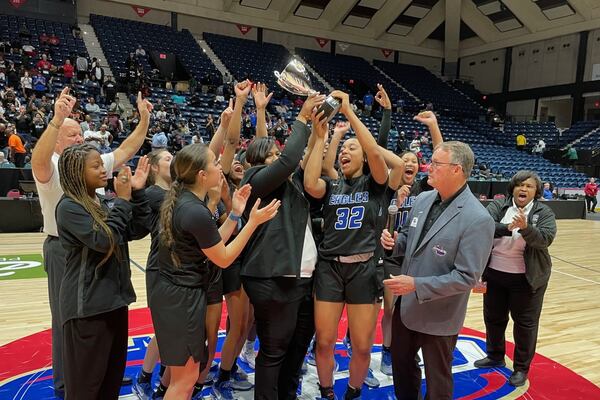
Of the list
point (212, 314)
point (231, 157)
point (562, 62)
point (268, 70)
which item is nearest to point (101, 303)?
point (212, 314)

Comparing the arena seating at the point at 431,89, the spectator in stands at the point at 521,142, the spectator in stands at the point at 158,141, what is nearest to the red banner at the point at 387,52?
the arena seating at the point at 431,89

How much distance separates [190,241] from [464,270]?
1.26 metres

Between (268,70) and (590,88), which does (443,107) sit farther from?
(268,70)

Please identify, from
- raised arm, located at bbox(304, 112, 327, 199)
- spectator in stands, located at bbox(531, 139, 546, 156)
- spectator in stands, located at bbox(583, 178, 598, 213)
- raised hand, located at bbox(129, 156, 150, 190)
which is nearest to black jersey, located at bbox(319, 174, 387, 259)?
raised arm, located at bbox(304, 112, 327, 199)

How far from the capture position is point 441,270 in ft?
7.41

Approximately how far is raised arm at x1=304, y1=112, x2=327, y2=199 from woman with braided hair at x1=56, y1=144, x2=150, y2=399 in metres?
0.93

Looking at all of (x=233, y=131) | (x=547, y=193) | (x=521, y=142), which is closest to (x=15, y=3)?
(x=233, y=131)

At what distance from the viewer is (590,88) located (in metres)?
21.1

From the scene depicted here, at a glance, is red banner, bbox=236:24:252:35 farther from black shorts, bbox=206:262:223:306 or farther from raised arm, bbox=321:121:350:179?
black shorts, bbox=206:262:223:306

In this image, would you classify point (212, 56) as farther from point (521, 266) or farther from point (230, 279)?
point (521, 266)

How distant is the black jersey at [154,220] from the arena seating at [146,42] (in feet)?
49.8

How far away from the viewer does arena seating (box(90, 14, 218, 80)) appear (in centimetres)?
1686

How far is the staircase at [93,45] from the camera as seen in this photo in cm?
1658

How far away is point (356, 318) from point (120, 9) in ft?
67.0
